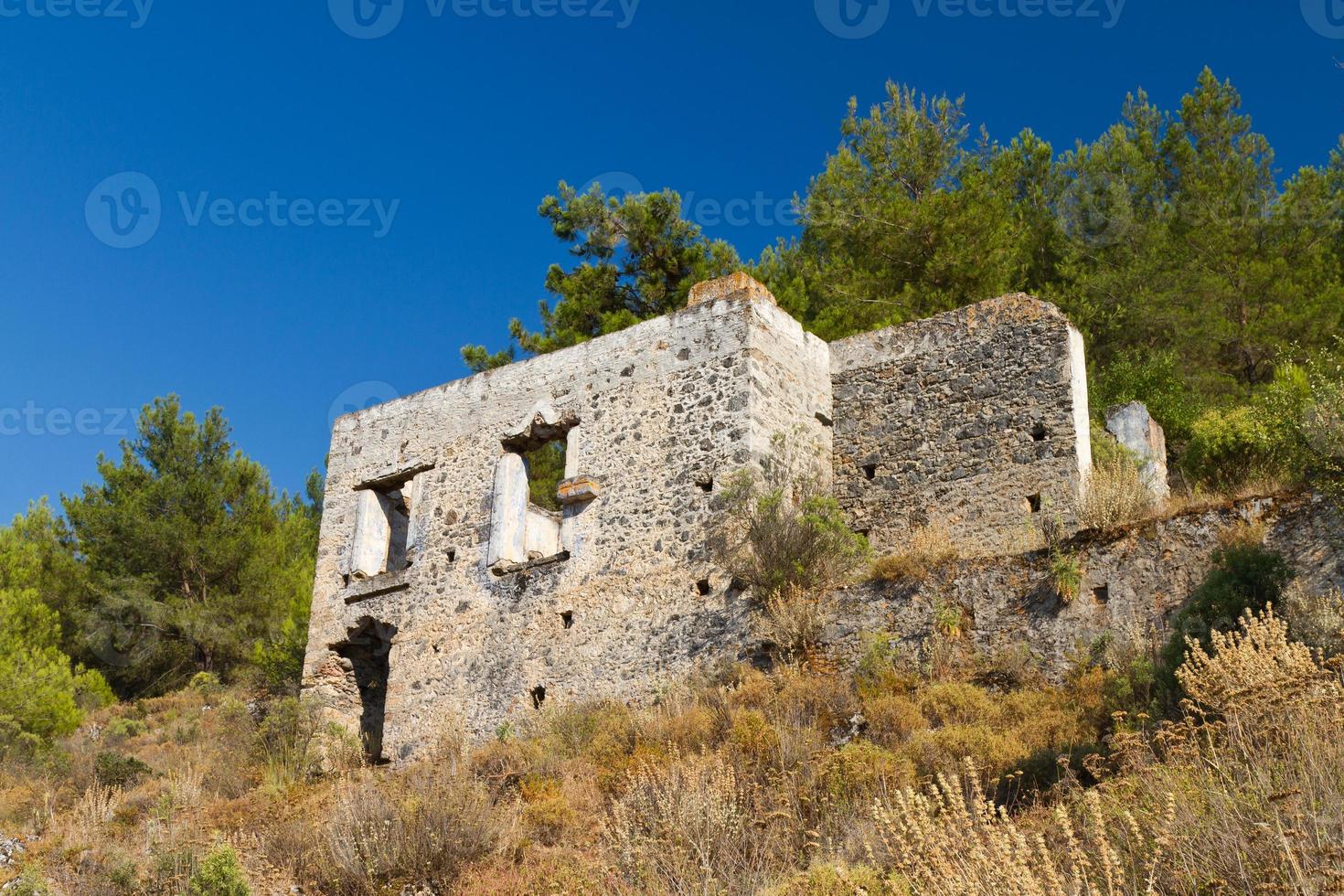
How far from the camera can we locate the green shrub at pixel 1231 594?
27.5ft

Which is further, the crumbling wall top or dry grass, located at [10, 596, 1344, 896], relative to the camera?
the crumbling wall top

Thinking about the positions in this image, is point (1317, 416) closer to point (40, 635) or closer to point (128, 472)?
point (40, 635)

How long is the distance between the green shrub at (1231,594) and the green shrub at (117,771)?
9447 mm

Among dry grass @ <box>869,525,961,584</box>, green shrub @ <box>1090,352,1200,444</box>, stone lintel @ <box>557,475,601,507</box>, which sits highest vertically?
green shrub @ <box>1090,352,1200,444</box>

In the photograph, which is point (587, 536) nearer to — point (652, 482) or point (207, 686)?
point (652, 482)

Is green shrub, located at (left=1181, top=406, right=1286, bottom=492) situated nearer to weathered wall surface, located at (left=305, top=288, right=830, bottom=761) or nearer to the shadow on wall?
weathered wall surface, located at (left=305, top=288, right=830, bottom=761)

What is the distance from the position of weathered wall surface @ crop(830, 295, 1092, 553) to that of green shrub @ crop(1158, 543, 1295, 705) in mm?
2988

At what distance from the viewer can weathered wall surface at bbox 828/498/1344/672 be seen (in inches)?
347

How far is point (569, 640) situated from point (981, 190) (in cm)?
1096

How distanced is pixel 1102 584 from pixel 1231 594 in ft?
3.92

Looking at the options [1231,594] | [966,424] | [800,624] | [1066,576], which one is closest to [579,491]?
[800,624]

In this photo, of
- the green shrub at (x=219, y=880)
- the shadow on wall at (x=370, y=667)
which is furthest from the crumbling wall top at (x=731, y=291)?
the green shrub at (x=219, y=880)

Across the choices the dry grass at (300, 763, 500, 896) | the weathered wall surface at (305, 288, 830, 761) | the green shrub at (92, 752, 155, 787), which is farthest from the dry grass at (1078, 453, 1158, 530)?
the green shrub at (92, 752, 155, 787)

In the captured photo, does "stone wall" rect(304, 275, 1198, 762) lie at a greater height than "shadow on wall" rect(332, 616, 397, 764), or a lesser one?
greater
